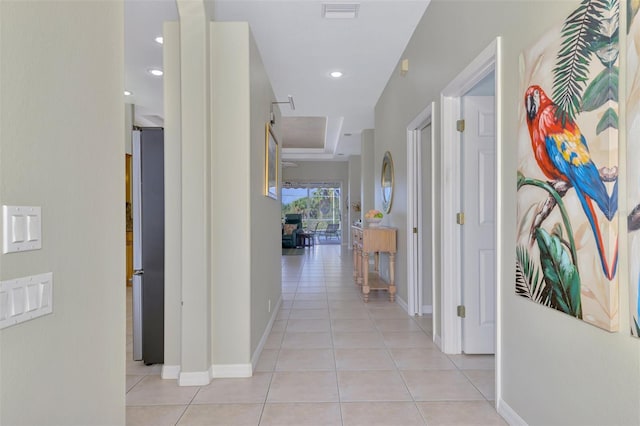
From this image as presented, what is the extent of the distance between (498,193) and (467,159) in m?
0.95

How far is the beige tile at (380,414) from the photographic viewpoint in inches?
80.6

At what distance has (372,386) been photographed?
2.47 metres

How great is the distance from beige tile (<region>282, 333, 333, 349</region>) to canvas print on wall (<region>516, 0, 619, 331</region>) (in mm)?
1898

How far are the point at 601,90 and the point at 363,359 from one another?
2.34 metres

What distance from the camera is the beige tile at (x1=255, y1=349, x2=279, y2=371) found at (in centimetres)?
279

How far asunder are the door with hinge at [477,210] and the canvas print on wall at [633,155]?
1.76 meters

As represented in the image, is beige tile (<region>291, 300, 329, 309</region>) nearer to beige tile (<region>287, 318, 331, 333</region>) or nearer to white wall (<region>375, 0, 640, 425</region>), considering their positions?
beige tile (<region>287, 318, 331, 333</region>)

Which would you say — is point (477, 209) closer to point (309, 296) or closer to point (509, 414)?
point (509, 414)

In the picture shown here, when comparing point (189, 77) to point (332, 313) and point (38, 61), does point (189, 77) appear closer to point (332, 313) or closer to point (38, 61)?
point (38, 61)

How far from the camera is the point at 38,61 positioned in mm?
917

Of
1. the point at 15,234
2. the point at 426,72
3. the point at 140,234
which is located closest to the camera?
the point at 15,234

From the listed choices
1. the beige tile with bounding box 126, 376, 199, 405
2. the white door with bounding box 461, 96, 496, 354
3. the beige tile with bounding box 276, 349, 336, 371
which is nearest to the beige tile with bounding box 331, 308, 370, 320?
the beige tile with bounding box 276, 349, 336, 371

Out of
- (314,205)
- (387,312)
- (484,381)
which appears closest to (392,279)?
(387,312)

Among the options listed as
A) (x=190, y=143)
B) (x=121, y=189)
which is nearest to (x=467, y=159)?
(x=190, y=143)
